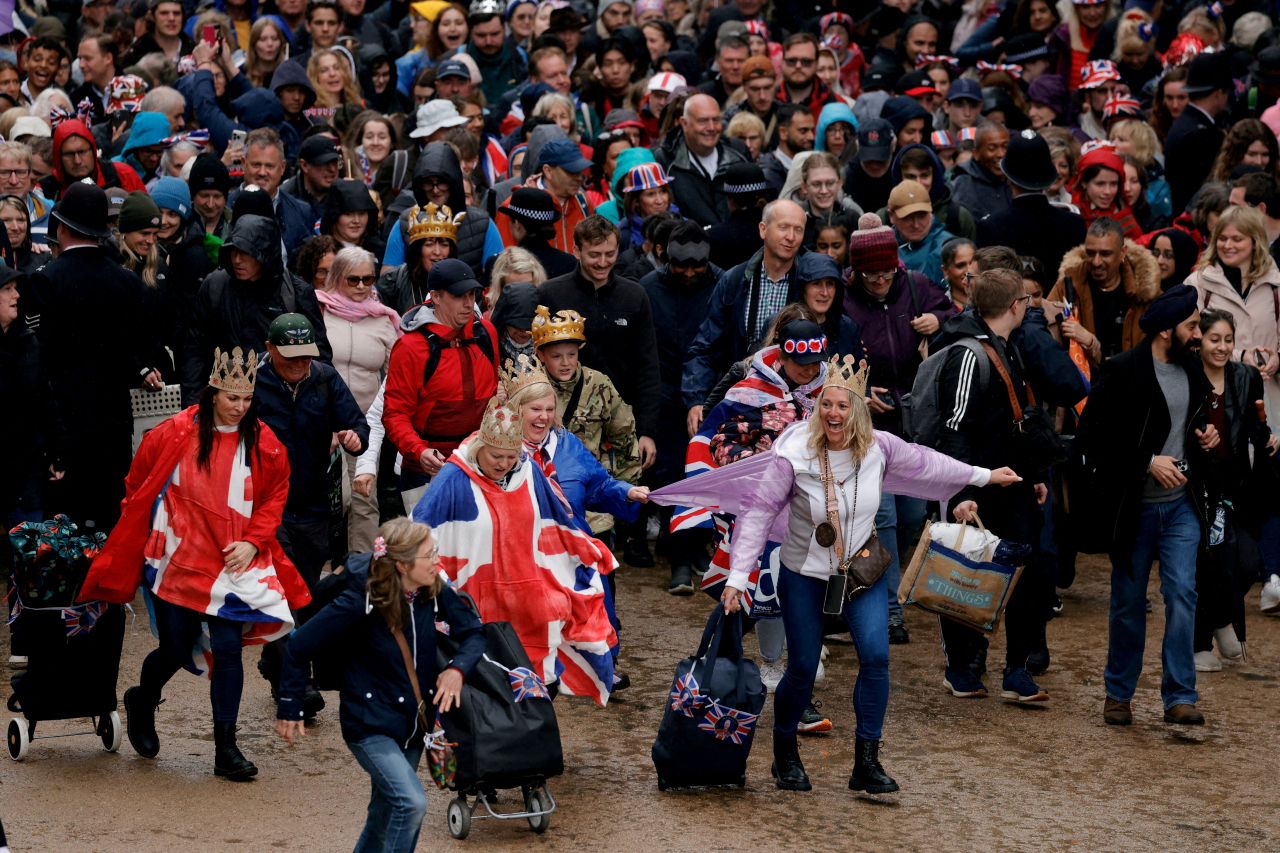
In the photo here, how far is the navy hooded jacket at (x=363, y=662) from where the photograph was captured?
17.9 ft

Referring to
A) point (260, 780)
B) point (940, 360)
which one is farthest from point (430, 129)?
point (260, 780)

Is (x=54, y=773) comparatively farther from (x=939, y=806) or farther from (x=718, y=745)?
(x=939, y=806)

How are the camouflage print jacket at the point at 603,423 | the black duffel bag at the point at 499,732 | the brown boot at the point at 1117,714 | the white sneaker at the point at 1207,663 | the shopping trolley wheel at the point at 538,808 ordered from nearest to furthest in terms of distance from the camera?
the black duffel bag at the point at 499,732
the shopping trolley wheel at the point at 538,808
the brown boot at the point at 1117,714
the camouflage print jacket at the point at 603,423
the white sneaker at the point at 1207,663

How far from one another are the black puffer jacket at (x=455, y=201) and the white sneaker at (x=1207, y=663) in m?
4.85

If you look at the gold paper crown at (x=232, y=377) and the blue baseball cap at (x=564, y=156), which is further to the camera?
Result: the blue baseball cap at (x=564, y=156)

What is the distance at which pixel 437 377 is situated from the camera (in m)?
8.04

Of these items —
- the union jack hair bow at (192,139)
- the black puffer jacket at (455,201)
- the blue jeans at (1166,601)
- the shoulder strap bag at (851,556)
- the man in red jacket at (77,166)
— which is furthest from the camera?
the union jack hair bow at (192,139)

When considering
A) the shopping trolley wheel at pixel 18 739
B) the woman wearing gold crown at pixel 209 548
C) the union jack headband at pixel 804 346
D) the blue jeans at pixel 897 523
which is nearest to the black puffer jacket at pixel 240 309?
the woman wearing gold crown at pixel 209 548

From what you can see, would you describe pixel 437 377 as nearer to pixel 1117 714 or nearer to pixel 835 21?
pixel 1117 714

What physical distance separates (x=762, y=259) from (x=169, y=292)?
3.51m

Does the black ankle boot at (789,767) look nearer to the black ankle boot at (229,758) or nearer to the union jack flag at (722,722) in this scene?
the union jack flag at (722,722)

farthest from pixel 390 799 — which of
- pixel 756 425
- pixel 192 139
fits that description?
pixel 192 139

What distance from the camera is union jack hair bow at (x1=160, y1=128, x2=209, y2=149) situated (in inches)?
464

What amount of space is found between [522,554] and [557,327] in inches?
66.3
